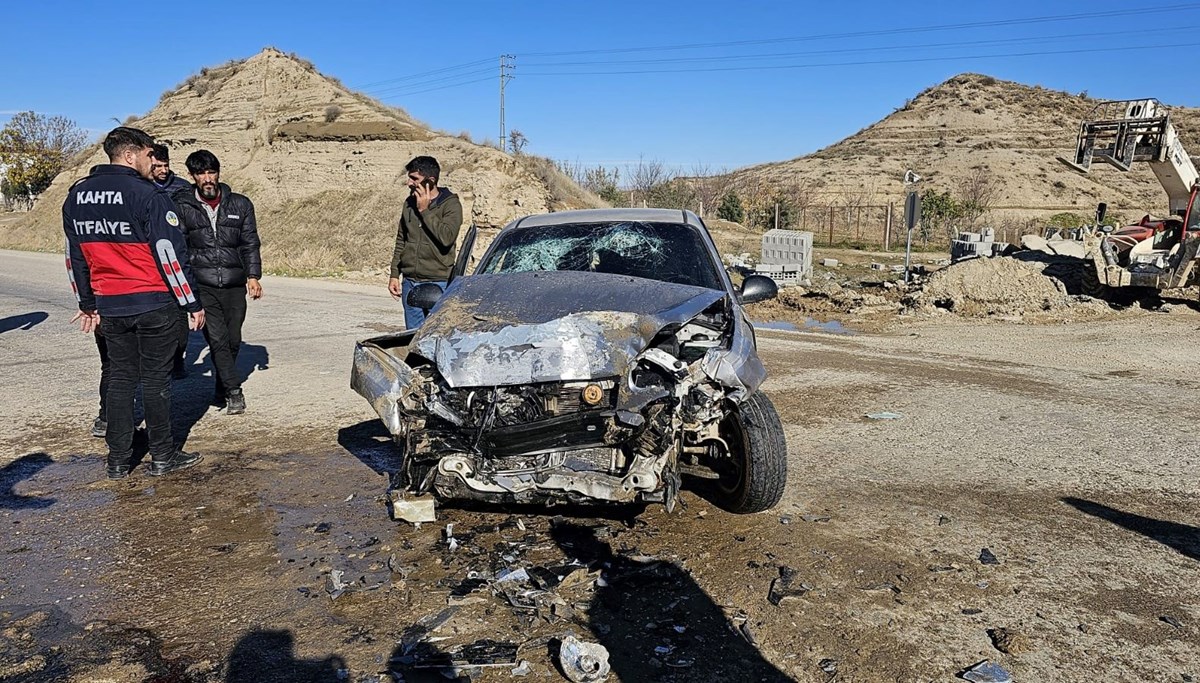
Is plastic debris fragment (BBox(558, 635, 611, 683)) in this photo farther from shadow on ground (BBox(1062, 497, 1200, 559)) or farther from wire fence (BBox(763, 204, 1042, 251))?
wire fence (BBox(763, 204, 1042, 251))

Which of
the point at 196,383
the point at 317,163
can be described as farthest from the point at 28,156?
the point at 196,383

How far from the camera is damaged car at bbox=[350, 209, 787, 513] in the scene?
3.57 meters

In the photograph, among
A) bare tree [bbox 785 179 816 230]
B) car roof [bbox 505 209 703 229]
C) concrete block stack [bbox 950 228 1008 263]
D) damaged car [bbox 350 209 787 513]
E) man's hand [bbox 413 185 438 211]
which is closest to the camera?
damaged car [bbox 350 209 787 513]

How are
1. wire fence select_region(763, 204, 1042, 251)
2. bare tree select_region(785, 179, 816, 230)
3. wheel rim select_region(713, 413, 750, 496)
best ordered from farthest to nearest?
1. bare tree select_region(785, 179, 816, 230)
2. wire fence select_region(763, 204, 1042, 251)
3. wheel rim select_region(713, 413, 750, 496)

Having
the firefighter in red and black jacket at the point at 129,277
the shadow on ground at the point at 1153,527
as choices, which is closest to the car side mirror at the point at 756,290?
the shadow on ground at the point at 1153,527

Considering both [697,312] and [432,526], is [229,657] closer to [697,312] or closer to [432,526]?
[432,526]

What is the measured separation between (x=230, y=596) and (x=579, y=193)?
26.1 meters

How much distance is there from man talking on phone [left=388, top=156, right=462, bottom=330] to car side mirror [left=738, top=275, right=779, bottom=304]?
98.7 inches

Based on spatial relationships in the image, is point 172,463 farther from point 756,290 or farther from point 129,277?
point 756,290

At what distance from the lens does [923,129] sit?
67.0 meters

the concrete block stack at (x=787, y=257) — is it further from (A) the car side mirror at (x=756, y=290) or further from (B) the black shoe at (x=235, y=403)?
(B) the black shoe at (x=235, y=403)

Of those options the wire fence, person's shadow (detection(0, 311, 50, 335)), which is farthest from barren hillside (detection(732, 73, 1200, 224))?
person's shadow (detection(0, 311, 50, 335))

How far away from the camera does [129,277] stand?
460 cm

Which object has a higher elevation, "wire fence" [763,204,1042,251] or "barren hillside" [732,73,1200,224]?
"barren hillside" [732,73,1200,224]
